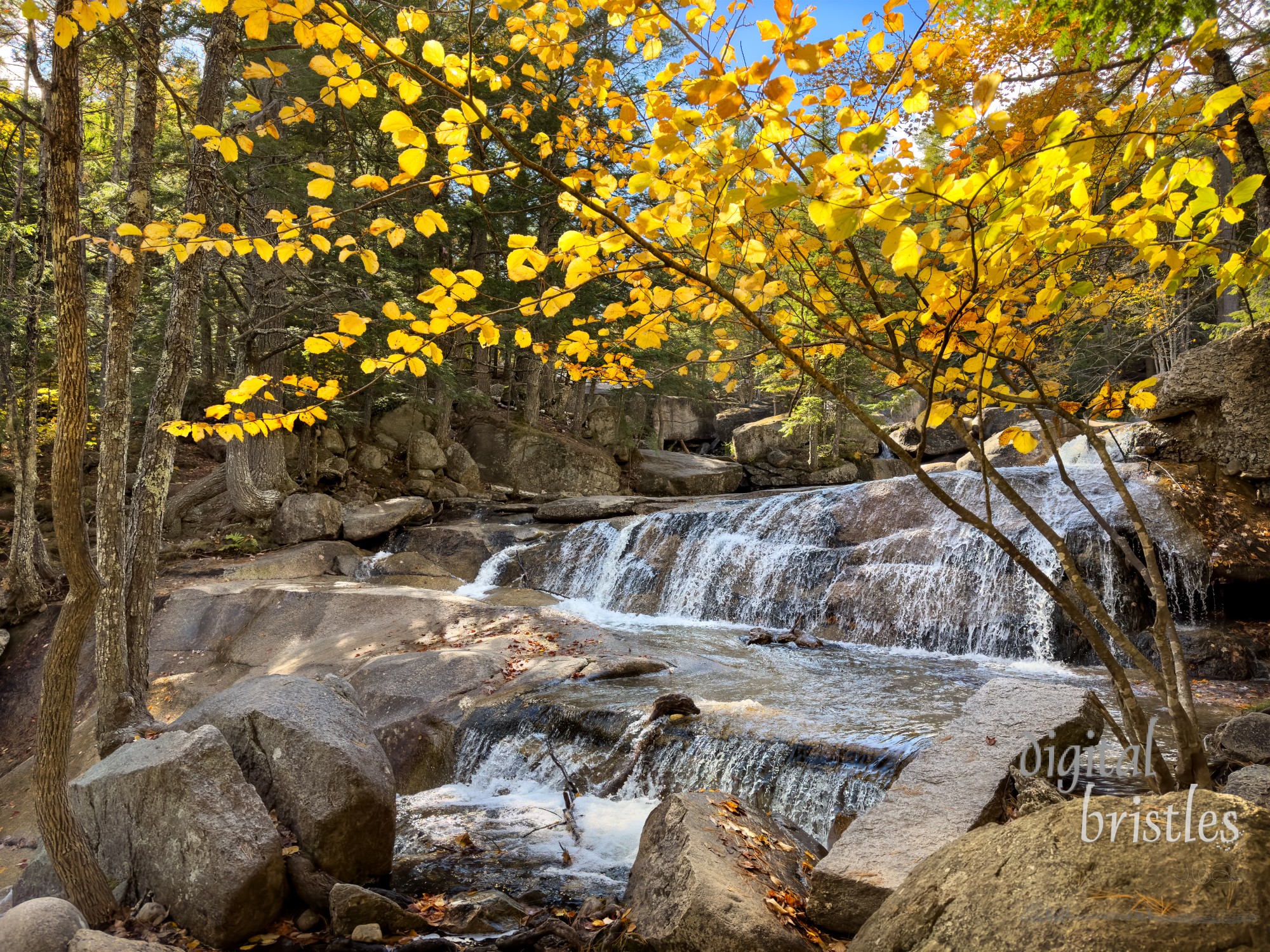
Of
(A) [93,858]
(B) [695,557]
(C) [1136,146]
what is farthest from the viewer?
(B) [695,557]

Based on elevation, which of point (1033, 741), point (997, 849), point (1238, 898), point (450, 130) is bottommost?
point (1033, 741)

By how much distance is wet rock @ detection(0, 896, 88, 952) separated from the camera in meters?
2.80

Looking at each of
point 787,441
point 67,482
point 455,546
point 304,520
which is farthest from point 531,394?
point 67,482

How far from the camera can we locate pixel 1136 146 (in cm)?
183

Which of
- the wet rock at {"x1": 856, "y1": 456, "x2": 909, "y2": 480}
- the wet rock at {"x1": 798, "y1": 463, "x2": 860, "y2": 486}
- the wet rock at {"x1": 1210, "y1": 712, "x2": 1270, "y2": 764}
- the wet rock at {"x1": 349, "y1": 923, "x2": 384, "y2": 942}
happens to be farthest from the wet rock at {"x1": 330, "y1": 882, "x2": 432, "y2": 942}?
the wet rock at {"x1": 856, "y1": 456, "x2": 909, "y2": 480}

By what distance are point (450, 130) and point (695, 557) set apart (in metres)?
10.3

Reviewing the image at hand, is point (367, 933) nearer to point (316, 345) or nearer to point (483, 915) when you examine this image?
point (483, 915)

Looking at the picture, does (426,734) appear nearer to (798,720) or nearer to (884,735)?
(798,720)

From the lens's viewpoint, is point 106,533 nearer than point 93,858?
No

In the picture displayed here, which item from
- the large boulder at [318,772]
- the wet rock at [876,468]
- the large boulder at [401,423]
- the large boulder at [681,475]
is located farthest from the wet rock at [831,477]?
the large boulder at [318,772]

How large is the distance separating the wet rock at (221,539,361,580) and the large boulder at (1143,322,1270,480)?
12.7 metres

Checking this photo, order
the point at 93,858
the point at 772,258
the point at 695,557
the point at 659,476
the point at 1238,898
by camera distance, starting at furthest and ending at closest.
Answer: the point at 659,476, the point at 695,557, the point at 93,858, the point at 772,258, the point at 1238,898

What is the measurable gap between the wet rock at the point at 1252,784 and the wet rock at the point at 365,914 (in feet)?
13.2

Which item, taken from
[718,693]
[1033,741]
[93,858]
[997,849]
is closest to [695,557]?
[718,693]
